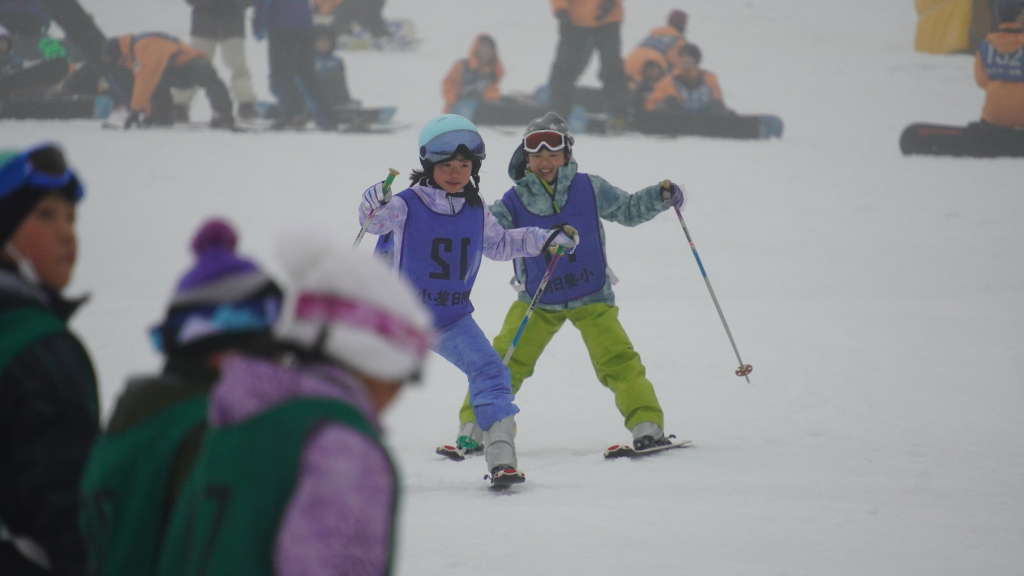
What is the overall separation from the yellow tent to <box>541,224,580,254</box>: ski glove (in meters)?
13.7

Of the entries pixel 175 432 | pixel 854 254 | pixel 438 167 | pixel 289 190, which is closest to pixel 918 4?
pixel 854 254

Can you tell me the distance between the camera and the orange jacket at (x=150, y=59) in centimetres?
1109

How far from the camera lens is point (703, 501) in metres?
3.47

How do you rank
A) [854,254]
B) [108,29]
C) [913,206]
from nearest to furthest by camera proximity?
[854,254]
[913,206]
[108,29]

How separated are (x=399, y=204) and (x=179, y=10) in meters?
16.6

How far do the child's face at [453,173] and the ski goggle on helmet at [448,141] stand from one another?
1.0 inches

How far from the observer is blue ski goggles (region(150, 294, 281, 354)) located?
4.23 ft

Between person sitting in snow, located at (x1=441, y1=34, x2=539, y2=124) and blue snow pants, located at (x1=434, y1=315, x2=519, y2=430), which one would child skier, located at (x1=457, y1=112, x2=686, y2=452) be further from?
person sitting in snow, located at (x1=441, y1=34, x2=539, y2=124)

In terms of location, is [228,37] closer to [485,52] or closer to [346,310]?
[485,52]

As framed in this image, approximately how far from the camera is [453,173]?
402cm

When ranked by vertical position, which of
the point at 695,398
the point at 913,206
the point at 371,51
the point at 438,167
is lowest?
the point at 695,398

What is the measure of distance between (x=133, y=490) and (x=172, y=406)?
118mm

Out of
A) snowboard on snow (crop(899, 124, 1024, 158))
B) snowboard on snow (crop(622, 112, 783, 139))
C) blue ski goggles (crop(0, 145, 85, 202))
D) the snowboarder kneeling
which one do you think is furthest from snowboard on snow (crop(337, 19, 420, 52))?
blue ski goggles (crop(0, 145, 85, 202))

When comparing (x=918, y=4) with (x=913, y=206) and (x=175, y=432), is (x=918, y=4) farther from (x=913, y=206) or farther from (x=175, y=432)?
(x=175, y=432)
